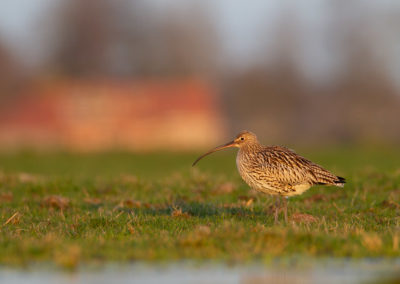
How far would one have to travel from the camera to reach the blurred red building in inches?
2980

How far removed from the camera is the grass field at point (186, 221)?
7.79 metres

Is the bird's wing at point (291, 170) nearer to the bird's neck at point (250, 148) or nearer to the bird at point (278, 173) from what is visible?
the bird at point (278, 173)

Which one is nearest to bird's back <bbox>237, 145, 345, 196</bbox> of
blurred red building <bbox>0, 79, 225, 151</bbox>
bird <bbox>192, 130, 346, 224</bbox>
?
bird <bbox>192, 130, 346, 224</bbox>

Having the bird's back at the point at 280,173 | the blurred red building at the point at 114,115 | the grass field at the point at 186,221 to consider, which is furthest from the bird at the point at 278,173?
the blurred red building at the point at 114,115

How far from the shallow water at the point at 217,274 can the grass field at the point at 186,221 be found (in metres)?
0.26

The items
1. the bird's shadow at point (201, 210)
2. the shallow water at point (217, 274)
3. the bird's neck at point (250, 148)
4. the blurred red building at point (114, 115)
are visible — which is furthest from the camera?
the blurred red building at point (114, 115)

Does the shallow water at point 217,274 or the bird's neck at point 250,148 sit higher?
the bird's neck at point 250,148

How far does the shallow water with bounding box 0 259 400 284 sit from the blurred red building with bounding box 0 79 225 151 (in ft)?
214

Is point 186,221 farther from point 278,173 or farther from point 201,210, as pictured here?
A: point 278,173

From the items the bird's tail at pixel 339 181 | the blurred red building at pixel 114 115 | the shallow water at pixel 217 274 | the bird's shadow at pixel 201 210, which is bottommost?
the blurred red building at pixel 114 115

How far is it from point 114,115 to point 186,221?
2728 inches

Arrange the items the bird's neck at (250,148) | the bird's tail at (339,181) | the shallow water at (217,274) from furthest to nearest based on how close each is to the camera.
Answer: the bird's neck at (250,148) → the bird's tail at (339,181) → the shallow water at (217,274)

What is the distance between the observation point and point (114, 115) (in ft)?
259

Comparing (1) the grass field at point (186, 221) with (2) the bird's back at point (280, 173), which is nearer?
(1) the grass field at point (186, 221)
